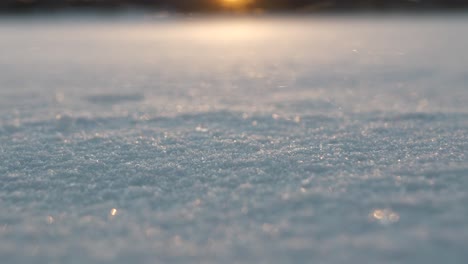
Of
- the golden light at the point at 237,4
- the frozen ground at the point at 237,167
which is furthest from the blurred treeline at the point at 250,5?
the frozen ground at the point at 237,167

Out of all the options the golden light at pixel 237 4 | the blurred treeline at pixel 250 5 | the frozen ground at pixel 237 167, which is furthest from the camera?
the blurred treeline at pixel 250 5

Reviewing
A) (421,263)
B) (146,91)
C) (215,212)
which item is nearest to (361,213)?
(421,263)

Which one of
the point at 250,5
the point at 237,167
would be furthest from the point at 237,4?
the point at 237,167

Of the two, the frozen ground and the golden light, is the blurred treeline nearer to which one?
the golden light

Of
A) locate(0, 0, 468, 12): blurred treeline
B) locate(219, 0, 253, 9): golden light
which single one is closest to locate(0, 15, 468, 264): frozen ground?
locate(219, 0, 253, 9): golden light

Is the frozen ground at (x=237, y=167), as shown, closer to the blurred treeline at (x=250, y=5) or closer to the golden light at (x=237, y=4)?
the golden light at (x=237, y=4)
